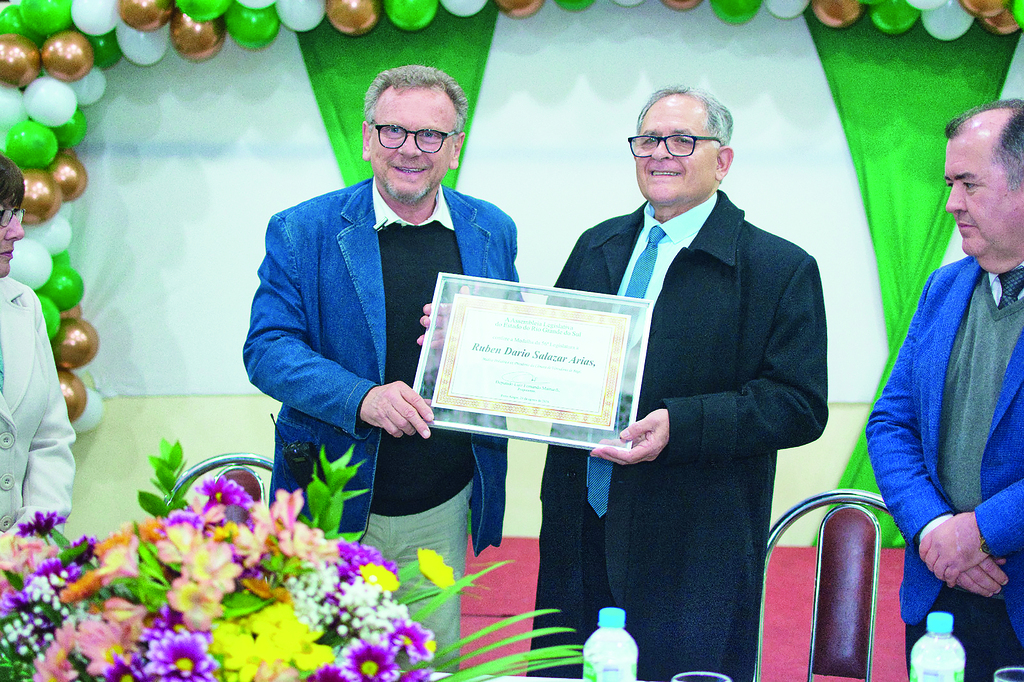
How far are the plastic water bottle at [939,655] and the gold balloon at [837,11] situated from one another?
3.97m

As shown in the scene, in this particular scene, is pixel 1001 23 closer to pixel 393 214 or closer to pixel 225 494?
pixel 393 214

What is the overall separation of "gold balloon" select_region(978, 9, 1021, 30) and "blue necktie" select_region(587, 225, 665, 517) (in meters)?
3.13

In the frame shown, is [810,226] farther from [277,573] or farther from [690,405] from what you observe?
[277,573]

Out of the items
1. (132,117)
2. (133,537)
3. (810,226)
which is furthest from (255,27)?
(133,537)

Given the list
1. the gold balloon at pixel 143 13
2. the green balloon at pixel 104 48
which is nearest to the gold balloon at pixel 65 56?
the green balloon at pixel 104 48

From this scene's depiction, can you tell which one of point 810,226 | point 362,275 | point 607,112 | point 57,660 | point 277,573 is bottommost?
point 57,660

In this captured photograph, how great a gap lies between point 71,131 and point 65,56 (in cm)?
39

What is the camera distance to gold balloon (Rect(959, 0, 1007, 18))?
446 centimetres

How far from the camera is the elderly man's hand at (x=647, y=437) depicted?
88.0 inches

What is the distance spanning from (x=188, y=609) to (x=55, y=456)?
5.71 ft

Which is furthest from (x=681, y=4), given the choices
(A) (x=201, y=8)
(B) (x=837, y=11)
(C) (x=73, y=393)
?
(C) (x=73, y=393)

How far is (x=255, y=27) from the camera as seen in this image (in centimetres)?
462

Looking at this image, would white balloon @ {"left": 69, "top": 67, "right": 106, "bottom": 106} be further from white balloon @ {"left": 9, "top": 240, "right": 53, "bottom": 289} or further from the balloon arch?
white balloon @ {"left": 9, "top": 240, "right": 53, "bottom": 289}

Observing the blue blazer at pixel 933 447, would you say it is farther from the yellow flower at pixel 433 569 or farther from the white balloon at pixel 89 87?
the white balloon at pixel 89 87
